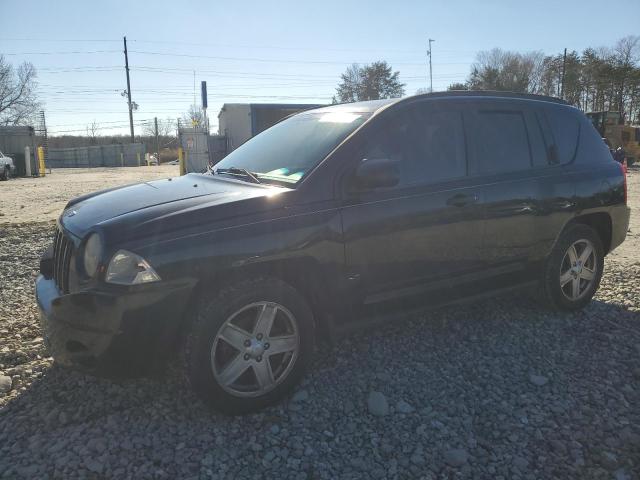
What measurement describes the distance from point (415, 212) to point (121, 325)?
192 centimetres

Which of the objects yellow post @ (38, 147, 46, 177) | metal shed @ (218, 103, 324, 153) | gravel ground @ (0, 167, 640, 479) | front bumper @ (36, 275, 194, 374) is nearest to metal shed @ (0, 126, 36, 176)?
yellow post @ (38, 147, 46, 177)

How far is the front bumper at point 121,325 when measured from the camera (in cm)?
248

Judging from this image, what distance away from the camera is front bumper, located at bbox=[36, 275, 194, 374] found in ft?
8.14

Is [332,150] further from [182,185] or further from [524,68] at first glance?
[524,68]

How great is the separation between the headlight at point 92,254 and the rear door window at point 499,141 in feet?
8.55

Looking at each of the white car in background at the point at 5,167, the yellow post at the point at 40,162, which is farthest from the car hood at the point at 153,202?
the yellow post at the point at 40,162

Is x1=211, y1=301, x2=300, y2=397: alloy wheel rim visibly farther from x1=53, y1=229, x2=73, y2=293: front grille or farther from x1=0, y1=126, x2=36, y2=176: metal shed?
x1=0, y1=126, x2=36, y2=176: metal shed

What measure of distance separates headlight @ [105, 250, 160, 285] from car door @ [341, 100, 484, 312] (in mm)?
1160

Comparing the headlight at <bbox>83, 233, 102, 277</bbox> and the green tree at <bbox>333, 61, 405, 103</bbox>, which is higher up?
the green tree at <bbox>333, 61, 405, 103</bbox>

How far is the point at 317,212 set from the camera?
2943 mm

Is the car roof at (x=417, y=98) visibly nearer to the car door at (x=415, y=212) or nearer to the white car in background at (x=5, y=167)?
the car door at (x=415, y=212)

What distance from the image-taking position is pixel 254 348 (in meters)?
2.80

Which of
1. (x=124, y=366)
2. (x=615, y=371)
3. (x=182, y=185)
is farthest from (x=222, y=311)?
(x=615, y=371)

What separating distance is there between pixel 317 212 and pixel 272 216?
0.95ft
